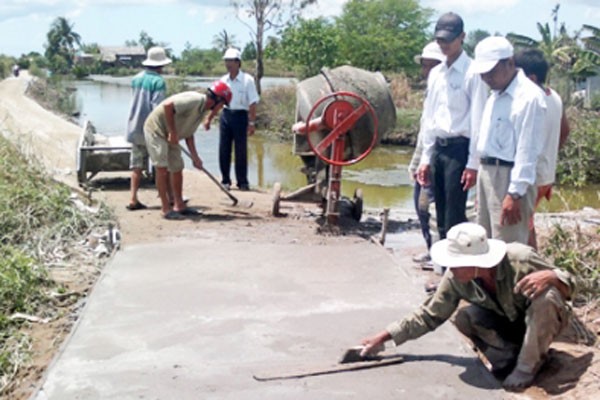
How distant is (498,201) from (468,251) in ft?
2.82

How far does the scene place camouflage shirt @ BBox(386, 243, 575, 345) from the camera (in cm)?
409

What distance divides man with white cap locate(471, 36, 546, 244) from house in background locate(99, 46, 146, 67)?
288ft

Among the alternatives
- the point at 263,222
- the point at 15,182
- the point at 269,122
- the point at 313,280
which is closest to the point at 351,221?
the point at 263,222

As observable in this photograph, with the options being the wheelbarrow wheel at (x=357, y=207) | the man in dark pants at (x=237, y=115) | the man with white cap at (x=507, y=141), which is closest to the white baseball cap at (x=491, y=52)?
the man with white cap at (x=507, y=141)

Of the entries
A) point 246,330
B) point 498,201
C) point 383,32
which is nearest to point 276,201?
point 246,330

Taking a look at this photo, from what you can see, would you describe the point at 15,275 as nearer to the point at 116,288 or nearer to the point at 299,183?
the point at 116,288

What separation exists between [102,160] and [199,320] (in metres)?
5.27

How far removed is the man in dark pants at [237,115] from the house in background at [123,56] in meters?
82.3

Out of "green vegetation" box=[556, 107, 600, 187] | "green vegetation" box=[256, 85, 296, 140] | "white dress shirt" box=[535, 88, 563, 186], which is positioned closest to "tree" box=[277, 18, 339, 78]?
"green vegetation" box=[256, 85, 296, 140]

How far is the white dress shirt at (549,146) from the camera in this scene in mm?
4648

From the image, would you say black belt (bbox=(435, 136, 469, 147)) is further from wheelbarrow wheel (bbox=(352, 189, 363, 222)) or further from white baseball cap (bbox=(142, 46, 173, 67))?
white baseball cap (bbox=(142, 46, 173, 67))

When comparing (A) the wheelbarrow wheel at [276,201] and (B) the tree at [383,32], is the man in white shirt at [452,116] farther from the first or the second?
(B) the tree at [383,32]

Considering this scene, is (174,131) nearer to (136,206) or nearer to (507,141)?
(136,206)

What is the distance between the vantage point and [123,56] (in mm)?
93375
